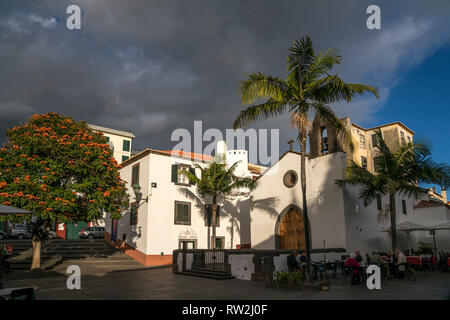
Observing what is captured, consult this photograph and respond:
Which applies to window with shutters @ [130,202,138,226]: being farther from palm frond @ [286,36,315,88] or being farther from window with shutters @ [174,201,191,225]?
palm frond @ [286,36,315,88]

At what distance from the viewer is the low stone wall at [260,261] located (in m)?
15.1

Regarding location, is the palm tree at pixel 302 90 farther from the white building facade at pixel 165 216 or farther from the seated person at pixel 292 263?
the white building facade at pixel 165 216

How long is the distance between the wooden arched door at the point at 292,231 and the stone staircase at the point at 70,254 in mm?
9994

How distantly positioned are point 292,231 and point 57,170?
14.1m

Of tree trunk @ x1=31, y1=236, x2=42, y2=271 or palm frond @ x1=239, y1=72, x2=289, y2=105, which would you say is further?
tree trunk @ x1=31, y1=236, x2=42, y2=271

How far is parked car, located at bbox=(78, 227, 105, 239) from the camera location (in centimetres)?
3256

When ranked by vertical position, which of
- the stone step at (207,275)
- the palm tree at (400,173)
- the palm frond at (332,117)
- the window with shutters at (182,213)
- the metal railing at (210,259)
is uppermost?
the palm frond at (332,117)

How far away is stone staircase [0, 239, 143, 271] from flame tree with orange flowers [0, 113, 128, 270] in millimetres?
2872

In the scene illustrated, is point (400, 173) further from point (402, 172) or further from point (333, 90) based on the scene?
point (333, 90)

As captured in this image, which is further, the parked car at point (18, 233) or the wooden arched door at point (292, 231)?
the parked car at point (18, 233)

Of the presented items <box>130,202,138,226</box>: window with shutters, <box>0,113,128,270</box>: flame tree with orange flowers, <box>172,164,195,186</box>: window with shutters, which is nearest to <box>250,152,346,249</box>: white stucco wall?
<box>172,164,195,186</box>: window with shutters

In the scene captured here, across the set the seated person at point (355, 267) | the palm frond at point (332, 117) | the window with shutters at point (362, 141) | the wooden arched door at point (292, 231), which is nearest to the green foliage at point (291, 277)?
the seated person at point (355, 267)
